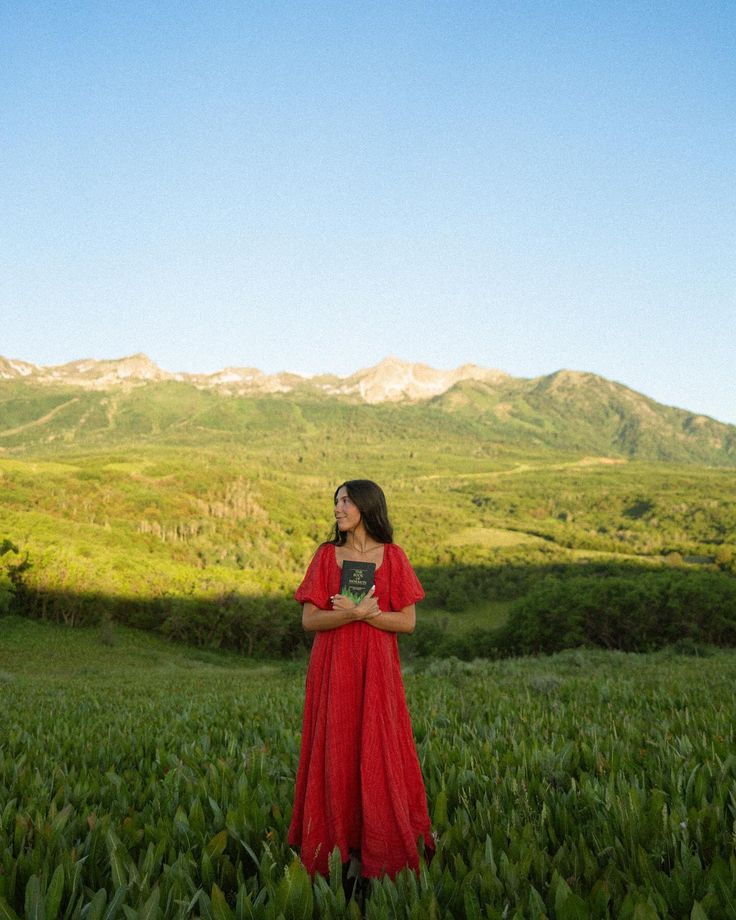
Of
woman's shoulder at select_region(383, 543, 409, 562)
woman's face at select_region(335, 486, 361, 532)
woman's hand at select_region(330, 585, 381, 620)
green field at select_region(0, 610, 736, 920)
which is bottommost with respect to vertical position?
green field at select_region(0, 610, 736, 920)

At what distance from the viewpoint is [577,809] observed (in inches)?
163

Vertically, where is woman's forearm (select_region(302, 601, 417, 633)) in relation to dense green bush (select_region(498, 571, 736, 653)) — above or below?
above

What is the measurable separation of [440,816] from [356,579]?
1575 mm

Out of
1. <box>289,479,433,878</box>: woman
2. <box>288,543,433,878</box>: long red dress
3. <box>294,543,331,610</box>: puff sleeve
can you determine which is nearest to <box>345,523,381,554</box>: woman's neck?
<box>289,479,433,878</box>: woman

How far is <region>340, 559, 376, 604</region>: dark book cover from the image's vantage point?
12.9 feet

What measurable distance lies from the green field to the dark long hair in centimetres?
175

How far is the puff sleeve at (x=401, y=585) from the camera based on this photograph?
4.07 metres

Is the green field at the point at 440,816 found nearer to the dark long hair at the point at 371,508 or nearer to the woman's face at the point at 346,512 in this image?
the dark long hair at the point at 371,508

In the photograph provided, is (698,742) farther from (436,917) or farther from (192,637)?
(192,637)

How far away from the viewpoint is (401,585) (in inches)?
161

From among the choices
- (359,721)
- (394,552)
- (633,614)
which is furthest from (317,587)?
(633,614)

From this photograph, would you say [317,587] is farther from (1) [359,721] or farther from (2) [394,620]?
(1) [359,721]

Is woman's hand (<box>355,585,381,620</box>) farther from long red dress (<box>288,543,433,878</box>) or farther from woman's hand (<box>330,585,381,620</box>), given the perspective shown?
long red dress (<box>288,543,433,878</box>)

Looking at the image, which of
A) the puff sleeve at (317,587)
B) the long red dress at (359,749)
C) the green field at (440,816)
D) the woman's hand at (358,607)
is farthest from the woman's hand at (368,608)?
the green field at (440,816)
